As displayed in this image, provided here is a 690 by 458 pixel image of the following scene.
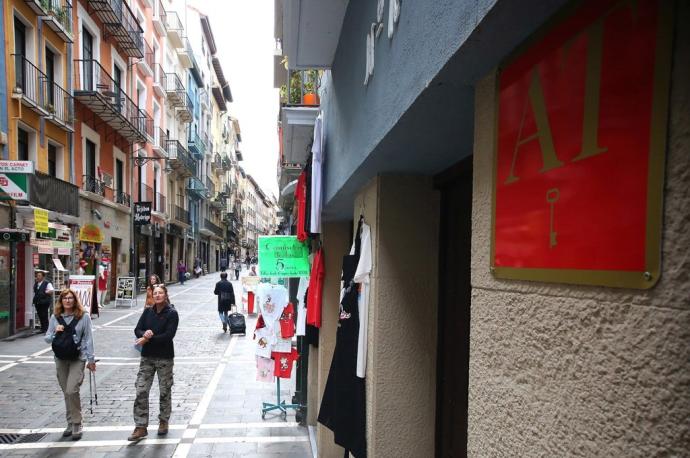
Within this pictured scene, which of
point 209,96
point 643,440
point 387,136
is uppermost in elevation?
point 209,96

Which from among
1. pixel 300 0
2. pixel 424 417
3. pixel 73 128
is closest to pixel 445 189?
pixel 424 417

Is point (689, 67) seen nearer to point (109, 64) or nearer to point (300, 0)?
point (300, 0)

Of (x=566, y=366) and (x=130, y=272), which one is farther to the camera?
(x=130, y=272)

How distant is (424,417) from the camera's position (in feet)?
9.37

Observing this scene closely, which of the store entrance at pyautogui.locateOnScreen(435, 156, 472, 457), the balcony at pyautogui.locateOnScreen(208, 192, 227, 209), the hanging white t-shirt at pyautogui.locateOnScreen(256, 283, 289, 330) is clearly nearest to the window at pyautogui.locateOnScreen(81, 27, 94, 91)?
the hanging white t-shirt at pyautogui.locateOnScreen(256, 283, 289, 330)

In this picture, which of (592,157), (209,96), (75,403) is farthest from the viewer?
(209,96)

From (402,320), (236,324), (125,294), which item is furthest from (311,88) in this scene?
(125,294)

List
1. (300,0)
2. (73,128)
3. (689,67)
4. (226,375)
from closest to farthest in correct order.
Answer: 1. (689,67)
2. (300,0)
3. (226,375)
4. (73,128)

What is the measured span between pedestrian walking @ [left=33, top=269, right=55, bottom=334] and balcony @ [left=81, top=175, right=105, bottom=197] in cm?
624

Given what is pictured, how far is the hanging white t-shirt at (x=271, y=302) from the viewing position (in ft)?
22.4

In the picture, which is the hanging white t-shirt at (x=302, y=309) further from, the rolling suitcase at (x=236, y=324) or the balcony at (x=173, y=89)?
the balcony at (x=173, y=89)

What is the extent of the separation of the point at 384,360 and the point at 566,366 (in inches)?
76.4

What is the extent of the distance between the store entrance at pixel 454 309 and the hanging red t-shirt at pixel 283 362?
4483 millimetres

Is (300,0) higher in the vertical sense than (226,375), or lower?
higher
